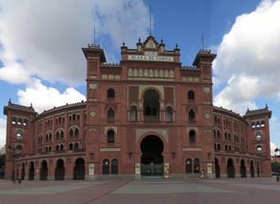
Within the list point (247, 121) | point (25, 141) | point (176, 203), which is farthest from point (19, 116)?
point (176, 203)

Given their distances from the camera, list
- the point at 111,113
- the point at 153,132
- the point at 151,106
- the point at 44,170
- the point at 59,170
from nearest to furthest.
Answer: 1. the point at 153,132
2. the point at 111,113
3. the point at 151,106
4. the point at 59,170
5. the point at 44,170

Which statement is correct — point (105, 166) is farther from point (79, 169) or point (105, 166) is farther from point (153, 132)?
point (79, 169)

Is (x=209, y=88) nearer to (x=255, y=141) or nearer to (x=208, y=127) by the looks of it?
(x=208, y=127)

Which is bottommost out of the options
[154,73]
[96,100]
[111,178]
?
[111,178]

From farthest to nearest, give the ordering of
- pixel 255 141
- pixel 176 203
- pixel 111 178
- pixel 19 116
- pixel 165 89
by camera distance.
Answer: pixel 255 141 < pixel 19 116 < pixel 165 89 < pixel 111 178 < pixel 176 203

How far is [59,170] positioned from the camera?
82938 mm

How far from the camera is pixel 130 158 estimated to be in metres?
70.1

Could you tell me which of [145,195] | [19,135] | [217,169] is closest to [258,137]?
[217,169]

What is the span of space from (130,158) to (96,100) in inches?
442

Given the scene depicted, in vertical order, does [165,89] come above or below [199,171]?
above

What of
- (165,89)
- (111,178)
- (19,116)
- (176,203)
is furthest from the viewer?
(19,116)

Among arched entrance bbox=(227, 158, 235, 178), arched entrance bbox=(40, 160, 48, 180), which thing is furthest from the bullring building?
arched entrance bbox=(40, 160, 48, 180)

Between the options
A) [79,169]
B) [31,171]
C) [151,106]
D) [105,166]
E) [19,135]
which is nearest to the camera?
[105,166]

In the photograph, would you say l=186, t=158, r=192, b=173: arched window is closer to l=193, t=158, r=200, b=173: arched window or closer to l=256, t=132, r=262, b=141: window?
l=193, t=158, r=200, b=173: arched window
